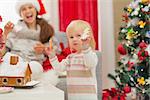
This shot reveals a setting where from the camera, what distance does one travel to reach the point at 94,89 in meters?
1.86

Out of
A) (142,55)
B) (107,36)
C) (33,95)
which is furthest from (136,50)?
(33,95)

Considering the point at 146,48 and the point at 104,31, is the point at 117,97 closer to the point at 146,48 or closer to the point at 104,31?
the point at 146,48

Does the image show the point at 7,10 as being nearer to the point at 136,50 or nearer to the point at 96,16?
the point at 96,16

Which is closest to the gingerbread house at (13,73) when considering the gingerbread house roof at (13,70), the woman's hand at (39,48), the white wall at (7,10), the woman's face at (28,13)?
the gingerbread house roof at (13,70)

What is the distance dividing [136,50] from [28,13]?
0.97 metres

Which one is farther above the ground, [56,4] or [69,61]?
[56,4]

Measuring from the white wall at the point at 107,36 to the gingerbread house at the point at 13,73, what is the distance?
1.83 meters

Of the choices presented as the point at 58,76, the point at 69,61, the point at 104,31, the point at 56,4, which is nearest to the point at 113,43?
the point at 104,31

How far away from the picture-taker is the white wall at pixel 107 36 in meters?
3.36

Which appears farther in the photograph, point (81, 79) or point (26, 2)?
point (26, 2)

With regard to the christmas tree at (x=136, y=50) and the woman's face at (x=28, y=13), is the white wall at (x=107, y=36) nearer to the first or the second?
the christmas tree at (x=136, y=50)

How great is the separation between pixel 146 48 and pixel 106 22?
825mm

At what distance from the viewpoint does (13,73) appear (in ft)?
5.19

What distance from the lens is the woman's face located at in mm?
2480
